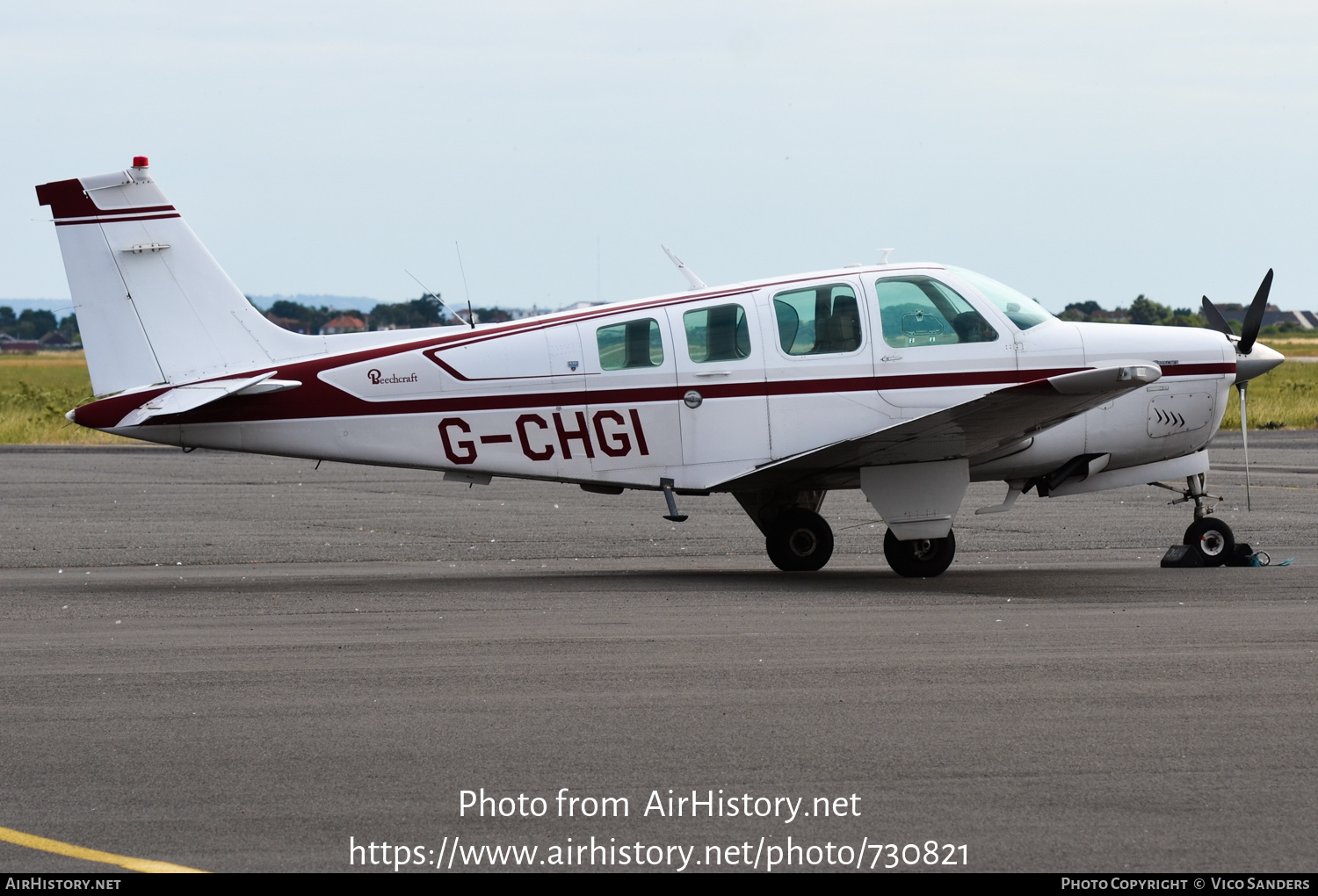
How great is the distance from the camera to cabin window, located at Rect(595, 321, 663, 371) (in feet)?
39.8

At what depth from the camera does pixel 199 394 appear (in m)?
11.9

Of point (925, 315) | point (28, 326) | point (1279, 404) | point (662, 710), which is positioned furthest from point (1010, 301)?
point (28, 326)

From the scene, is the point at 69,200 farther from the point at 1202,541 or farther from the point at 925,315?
the point at 1202,541

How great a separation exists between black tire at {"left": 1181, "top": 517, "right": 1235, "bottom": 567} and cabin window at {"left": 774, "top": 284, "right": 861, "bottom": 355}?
3.41 meters

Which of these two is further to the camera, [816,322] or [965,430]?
[816,322]

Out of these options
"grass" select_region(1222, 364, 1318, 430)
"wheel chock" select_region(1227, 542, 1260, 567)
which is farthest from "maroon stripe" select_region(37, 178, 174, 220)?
"grass" select_region(1222, 364, 1318, 430)

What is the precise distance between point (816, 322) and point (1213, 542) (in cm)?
391

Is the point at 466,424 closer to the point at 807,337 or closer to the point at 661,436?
the point at 661,436

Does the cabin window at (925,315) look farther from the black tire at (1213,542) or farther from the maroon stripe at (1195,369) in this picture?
the black tire at (1213,542)

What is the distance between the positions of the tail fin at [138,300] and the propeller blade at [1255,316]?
766cm

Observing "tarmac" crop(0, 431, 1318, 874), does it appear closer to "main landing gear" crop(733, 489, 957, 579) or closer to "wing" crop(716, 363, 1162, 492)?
"main landing gear" crop(733, 489, 957, 579)

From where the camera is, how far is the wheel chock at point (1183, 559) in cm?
1268

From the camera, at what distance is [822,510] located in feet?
62.4

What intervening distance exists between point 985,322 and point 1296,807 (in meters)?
7.11
